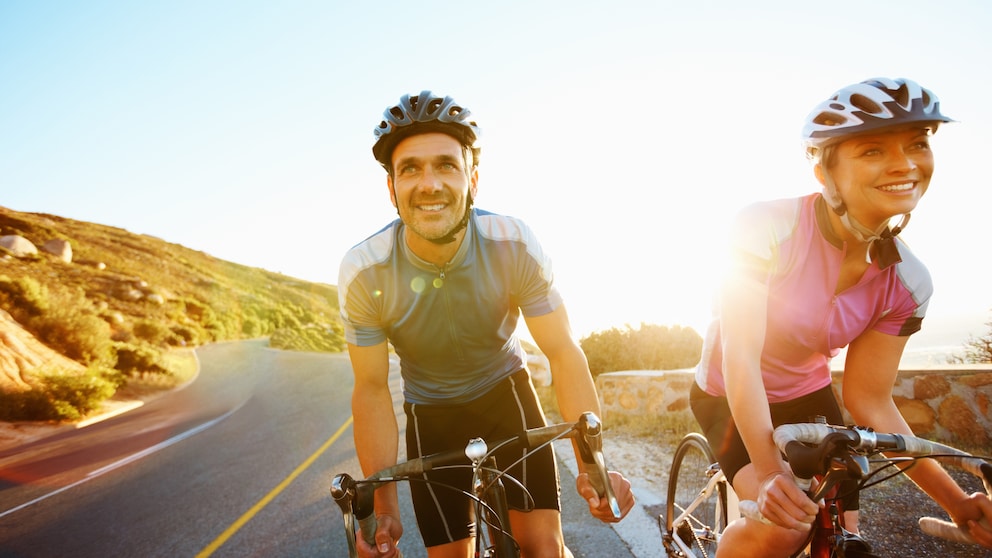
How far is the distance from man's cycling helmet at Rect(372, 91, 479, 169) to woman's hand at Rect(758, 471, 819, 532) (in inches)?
75.7

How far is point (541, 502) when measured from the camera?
7.88ft

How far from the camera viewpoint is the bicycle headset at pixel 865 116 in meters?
1.88

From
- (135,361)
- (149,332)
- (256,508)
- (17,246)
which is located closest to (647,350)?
(256,508)

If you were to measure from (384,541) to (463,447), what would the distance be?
0.92 m

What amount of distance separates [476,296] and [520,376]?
611 mm

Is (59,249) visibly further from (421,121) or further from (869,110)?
(869,110)

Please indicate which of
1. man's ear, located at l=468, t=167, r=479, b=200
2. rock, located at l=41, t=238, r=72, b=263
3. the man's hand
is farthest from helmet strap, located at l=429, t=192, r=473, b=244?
rock, located at l=41, t=238, r=72, b=263

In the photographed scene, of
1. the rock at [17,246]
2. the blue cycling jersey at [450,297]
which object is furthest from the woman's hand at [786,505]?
the rock at [17,246]

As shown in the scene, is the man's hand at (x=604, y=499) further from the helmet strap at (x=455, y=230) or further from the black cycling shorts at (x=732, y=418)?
the helmet strap at (x=455, y=230)

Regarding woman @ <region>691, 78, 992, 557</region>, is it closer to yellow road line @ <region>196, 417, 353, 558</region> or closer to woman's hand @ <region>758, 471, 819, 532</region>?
woman's hand @ <region>758, 471, 819, 532</region>

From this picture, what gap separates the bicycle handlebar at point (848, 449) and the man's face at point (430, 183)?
154 cm

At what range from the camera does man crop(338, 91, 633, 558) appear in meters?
2.32

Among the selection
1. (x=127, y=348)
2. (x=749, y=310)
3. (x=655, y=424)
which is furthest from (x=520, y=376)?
(x=127, y=348)

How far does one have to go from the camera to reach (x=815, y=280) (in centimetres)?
213
